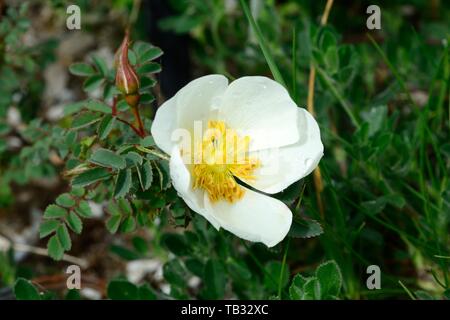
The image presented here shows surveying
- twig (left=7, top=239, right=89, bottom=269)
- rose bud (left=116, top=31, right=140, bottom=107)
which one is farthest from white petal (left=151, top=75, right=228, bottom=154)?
twig (left=7, top=239, right=89, bottom=269)

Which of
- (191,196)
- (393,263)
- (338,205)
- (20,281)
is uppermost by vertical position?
(191,196)

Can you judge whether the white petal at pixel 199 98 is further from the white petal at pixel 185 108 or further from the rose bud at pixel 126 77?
the rose bud at pixel 126 77

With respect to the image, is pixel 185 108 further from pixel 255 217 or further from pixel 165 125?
pixel 255 217

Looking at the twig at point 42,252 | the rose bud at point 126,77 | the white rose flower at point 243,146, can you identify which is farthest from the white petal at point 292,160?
the twig at point 42,252

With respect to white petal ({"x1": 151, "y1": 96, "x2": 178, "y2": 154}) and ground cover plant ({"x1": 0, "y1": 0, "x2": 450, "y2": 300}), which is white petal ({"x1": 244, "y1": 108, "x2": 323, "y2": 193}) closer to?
ground cover plant ({"x1": 0, "y1": 0, "x2": 450, "y2": 300})

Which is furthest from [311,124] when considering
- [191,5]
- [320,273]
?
[191,5]

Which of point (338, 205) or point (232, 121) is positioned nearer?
point (232, 121)

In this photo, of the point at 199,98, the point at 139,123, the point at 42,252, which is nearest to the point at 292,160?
the point at 199,98
